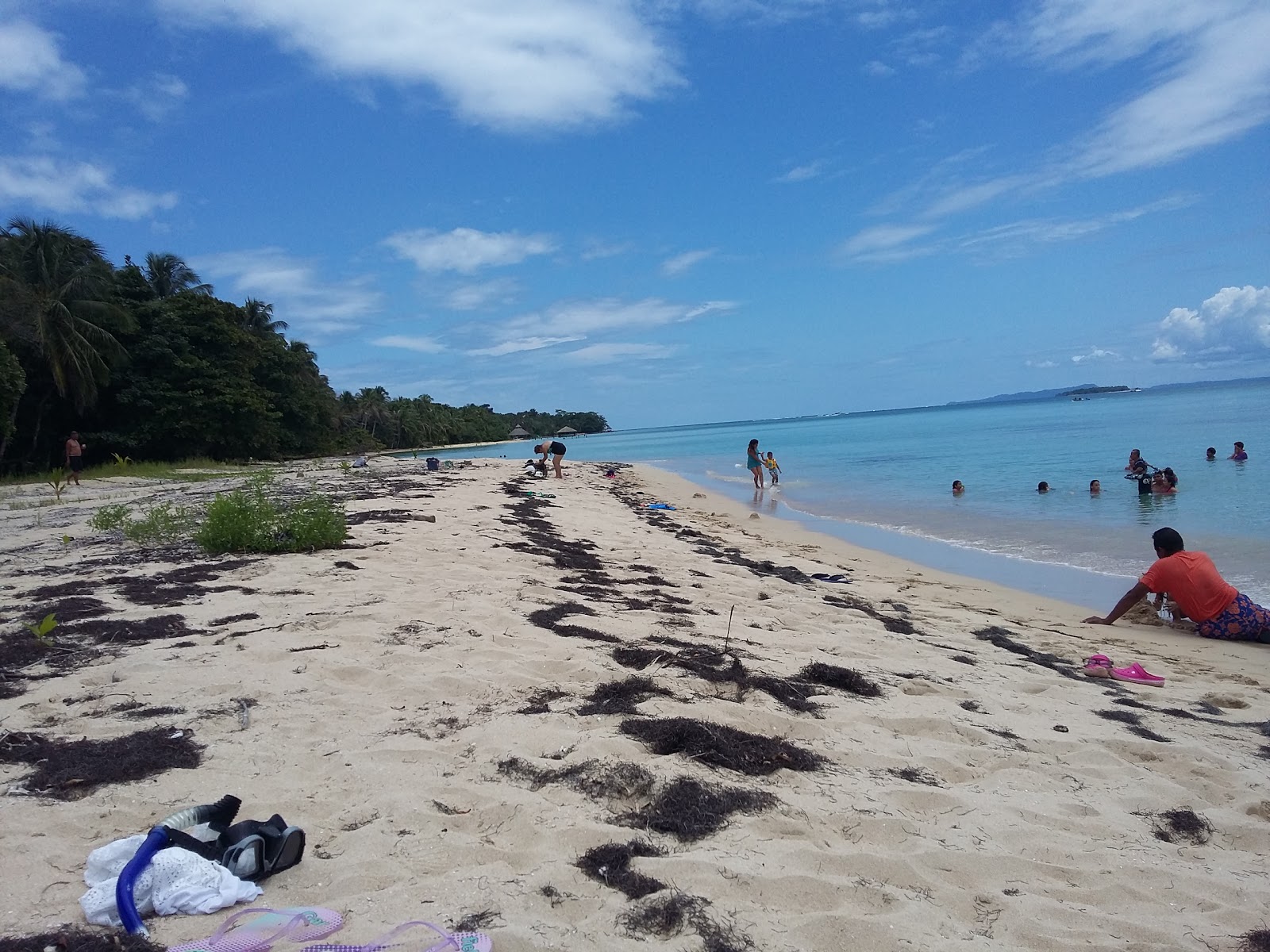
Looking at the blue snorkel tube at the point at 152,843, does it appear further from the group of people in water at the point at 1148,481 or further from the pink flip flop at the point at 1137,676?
the group of people in water at the point at 1148,481

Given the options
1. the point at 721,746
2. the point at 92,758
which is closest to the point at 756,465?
the point at 721,746

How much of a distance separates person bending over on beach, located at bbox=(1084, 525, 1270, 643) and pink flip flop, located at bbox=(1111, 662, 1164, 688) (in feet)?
5.37

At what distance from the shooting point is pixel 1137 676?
4.95 metres

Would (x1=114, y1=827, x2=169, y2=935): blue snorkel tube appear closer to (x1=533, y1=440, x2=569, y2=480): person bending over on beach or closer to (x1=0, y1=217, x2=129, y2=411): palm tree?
(x1=533, y1=440, x2=569, y2=480): person bending over on beach

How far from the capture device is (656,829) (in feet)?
8.52

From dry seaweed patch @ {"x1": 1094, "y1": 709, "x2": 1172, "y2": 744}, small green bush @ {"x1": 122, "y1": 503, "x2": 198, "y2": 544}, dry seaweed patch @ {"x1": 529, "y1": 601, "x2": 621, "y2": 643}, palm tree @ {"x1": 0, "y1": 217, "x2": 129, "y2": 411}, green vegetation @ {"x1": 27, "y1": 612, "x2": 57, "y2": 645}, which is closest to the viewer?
dry seaweed patch @ {"x1": 1094, "y1": 709, "x2": 1172, "y2": 744}

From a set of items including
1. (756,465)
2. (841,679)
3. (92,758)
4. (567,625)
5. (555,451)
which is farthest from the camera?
(756,465)

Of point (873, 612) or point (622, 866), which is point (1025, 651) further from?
point (622, 866)

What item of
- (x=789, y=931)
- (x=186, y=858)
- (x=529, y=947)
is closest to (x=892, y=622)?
(x=789, y=931)

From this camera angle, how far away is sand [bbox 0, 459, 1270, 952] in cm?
222

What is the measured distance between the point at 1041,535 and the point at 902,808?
10.9m

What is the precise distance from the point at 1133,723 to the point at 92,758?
516cm

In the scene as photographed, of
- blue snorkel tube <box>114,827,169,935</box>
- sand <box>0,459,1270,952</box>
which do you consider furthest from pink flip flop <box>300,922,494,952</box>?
blue snorkel tube <box>114,827,169,935</box>

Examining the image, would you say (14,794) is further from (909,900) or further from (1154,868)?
(1154,868)
